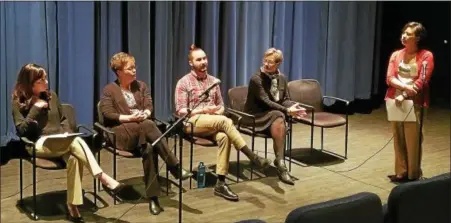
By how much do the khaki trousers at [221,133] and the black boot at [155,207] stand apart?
55 cm

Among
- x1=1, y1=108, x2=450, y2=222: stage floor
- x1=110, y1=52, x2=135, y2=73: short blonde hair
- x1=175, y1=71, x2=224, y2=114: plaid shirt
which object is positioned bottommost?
x1=1, y1=108, x2=450, y2=222: stage floor

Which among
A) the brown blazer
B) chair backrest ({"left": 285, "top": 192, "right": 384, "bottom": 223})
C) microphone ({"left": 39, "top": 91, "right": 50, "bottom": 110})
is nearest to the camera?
chair backrest ({"left": 285, "top": 192, "right": 384, "bottom": 223})

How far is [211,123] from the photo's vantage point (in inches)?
195

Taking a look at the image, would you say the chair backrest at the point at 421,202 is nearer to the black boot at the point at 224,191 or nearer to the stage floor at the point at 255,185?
the stage floor at the point at 255,185

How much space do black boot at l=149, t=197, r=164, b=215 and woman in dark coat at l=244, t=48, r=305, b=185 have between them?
112 centimetres

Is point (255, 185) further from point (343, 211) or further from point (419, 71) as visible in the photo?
point (343, 211)

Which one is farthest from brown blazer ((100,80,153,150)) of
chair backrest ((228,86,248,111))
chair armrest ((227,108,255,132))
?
chair backrest ((228,86,248,111))

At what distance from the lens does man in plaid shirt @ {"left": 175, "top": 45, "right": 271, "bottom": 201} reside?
4938mm

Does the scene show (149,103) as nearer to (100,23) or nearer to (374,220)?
(100,23)

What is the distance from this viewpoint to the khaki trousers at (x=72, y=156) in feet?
14.2

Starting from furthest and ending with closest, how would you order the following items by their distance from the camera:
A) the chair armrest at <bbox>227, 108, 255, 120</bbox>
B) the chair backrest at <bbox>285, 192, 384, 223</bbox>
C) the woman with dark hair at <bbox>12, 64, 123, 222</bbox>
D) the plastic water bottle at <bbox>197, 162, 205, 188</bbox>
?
1. the chair armrest at <bbox>227, 108, 255, 120</bbox>
2. the plastic water bottle at <bbox>197, 162, 205, 188</bbox>
3. the woman with dark hair at <bbox>12, 64, 123, 222</bbox>
4. the chair backrest at <bbox>285, 192, 384, 223</bbox>

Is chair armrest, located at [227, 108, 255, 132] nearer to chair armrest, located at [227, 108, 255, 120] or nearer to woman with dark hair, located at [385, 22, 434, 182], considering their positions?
chair armrest, located at [227, 108, 255, 120]

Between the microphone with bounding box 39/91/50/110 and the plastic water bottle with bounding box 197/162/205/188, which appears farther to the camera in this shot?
the plastic water bottle with bounding box 197/162/205/188

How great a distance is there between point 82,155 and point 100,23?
1976mm
